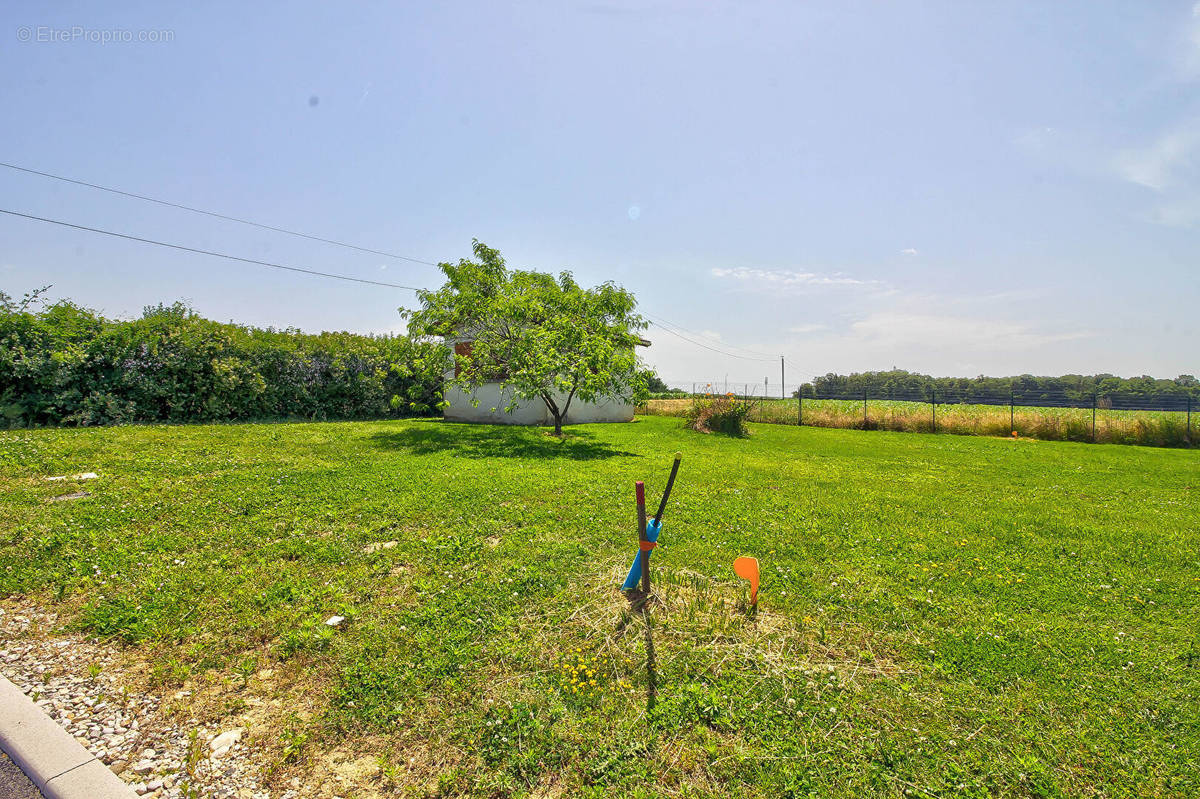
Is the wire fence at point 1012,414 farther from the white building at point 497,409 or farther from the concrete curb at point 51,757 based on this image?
the concrete curb at point 51,757

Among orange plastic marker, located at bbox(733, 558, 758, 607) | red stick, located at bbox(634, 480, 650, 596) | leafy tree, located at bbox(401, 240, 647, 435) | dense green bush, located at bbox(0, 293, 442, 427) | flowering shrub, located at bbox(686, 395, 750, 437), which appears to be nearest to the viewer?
red stick, located at bbox(634, 480, 650, 596)

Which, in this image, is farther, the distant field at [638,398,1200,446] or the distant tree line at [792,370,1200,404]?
the distant tree line at [792,370,1200,404]

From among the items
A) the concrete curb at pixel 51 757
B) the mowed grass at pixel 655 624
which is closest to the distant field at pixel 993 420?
the mowed grass at pixel 655 624

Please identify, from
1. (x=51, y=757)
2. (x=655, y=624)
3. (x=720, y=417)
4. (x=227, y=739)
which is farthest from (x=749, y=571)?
(x=720, y=417)

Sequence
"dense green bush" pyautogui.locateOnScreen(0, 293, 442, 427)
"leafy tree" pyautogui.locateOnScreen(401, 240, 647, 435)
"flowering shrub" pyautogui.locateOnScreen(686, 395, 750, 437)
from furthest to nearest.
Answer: "flowering shrub" pyautogui.locateOnScreen(686, 395, 750, 437), "leafy tree" pyautogui.locateOnScreen(401, 240, 647, 435), "dense green bush" pyautogui.locateOnScreen(0, 293, 442, 427)

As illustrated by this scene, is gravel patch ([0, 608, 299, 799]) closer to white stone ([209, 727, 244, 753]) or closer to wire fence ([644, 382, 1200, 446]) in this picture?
white stone ([209, 727, 244, 753])

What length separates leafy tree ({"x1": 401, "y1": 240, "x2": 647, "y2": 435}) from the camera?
42.4 feet

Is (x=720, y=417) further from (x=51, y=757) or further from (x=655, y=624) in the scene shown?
(x=51, y=757)

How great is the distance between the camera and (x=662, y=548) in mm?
Result: 5230

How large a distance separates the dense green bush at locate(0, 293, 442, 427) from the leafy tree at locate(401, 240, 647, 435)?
1320 mm

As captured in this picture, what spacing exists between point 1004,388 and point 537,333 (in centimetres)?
5382

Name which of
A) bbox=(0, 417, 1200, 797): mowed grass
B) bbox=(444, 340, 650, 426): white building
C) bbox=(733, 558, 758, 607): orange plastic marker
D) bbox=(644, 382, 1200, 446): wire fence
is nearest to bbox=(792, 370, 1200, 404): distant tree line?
bbox=(644, 382, 1200, 446): wire fence

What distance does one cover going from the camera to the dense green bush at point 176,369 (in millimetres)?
10898

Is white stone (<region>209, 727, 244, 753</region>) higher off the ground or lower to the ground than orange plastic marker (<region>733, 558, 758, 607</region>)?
lower
